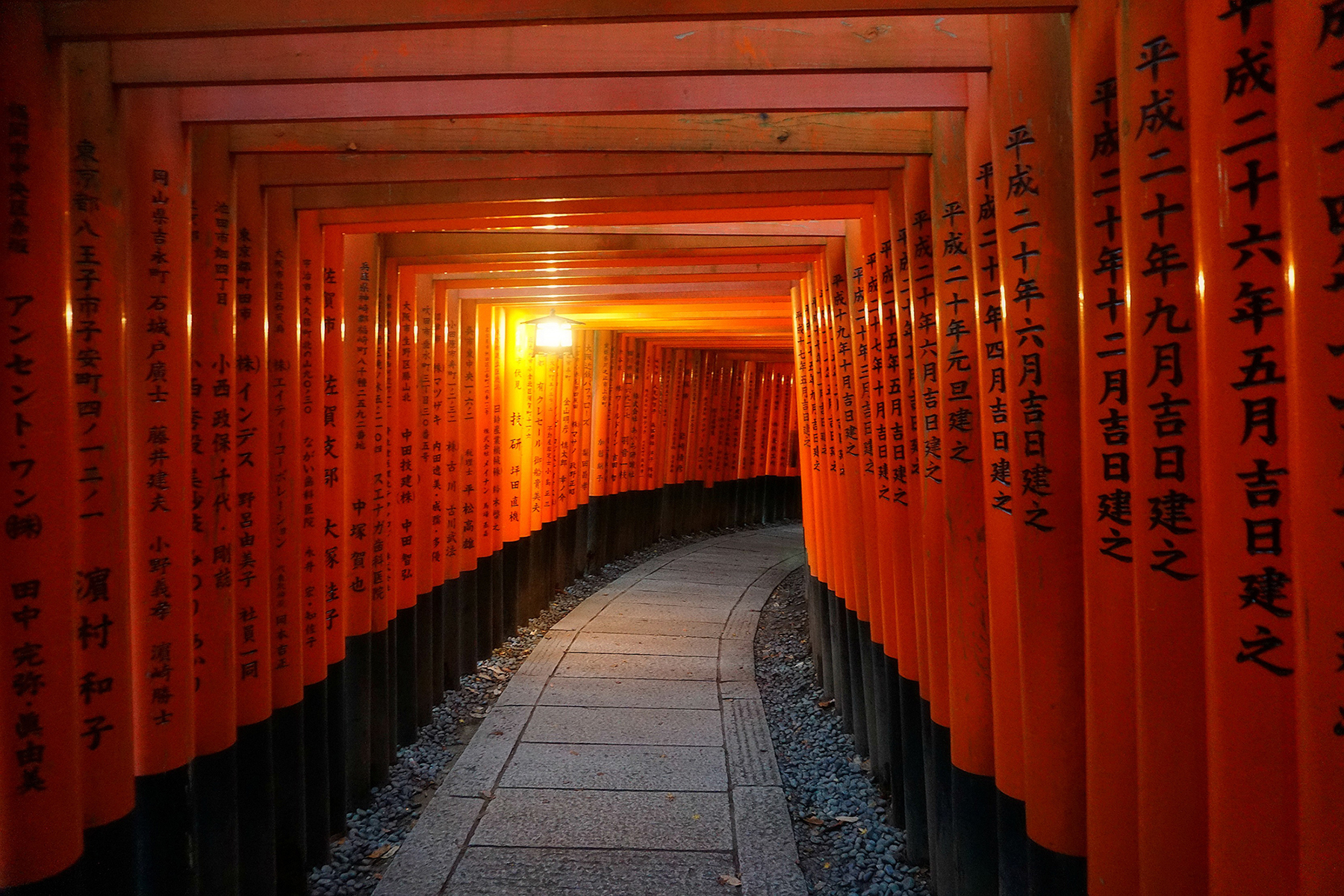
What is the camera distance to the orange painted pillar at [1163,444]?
6.12 feet

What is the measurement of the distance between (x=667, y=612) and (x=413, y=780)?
4505 millimetres

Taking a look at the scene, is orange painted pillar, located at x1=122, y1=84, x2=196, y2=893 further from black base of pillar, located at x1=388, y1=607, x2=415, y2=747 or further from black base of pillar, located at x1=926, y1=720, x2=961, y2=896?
black base of pillar, located at x1=926, y1=720, x2=961, y2=896

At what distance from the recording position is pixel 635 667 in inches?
298

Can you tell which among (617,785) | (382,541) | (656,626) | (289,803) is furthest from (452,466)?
(289,803)

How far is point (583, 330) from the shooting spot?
1151cm

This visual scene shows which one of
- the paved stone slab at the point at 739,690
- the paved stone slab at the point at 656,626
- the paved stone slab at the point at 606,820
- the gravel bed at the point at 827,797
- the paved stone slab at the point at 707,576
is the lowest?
the gravel bed at the point at 827,797

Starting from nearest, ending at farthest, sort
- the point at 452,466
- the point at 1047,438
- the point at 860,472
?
1. the point at 1047,438
2. the point at 860,472
3. the point at 452,466

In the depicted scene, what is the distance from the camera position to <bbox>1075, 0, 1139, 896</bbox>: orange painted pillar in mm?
2082

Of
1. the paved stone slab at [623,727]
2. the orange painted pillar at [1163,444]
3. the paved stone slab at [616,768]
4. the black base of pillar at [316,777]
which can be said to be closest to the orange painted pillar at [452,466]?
the paved stone slab at [623,727]

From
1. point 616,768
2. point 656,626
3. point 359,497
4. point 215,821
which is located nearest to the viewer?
point 215,821

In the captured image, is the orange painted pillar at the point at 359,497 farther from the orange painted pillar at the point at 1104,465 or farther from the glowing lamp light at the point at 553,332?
the orange painted pillar at the point at 1104,465

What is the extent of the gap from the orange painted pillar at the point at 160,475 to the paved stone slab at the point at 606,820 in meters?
1.77

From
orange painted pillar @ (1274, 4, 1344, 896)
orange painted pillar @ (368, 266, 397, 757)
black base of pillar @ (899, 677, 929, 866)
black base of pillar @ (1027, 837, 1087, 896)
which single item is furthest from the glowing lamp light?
orange painted pillar @ (1274, 4, 1344, 896)

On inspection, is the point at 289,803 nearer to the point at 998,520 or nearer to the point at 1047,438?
the point at 998,520
